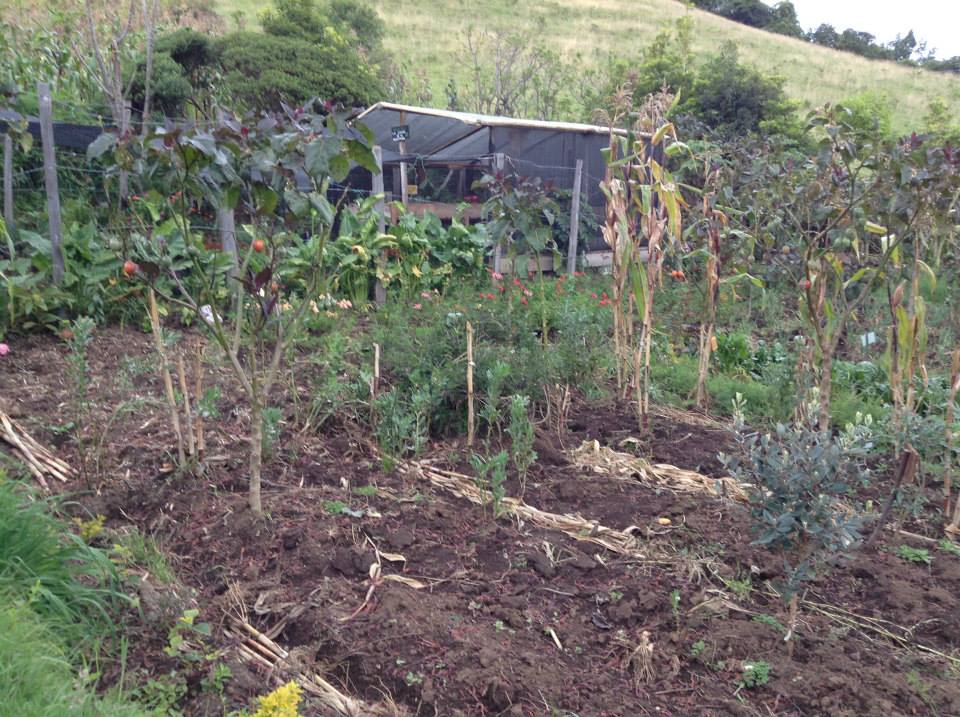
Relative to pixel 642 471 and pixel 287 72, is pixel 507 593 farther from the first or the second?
pixel 287 72

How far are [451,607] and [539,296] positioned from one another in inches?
152

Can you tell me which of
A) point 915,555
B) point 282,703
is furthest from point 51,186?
point 915,555

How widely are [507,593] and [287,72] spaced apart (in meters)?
11.3

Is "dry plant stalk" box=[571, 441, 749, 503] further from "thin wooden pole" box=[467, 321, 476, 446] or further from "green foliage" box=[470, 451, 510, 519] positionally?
"green foliage" box=[470, 451, 510, 519]

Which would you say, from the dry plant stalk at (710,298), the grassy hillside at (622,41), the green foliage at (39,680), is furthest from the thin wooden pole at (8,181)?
the grassy hillside at (622,41)

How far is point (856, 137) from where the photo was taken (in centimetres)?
451

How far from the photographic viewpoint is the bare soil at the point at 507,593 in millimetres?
2557

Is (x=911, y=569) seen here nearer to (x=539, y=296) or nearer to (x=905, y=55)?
(x=539, y=296)

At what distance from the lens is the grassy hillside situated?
91.1 ft

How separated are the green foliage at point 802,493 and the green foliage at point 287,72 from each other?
10.7 metres

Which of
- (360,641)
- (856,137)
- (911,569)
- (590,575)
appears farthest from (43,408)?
(856,137)

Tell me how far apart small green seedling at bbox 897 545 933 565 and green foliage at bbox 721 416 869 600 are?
3.07ft

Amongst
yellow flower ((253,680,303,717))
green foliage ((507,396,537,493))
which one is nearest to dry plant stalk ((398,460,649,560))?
green foliage ((507,396,537,493))

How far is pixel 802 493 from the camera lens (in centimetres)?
263
